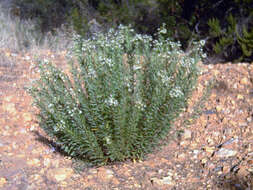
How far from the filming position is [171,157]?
3.76 meters

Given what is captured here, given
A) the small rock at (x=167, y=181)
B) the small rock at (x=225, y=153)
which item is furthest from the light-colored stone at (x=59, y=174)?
the small rock at (x=225, y=153)

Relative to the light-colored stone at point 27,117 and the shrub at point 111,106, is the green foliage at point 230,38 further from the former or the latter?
the light-colored stone at point 27,117

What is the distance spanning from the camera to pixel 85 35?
29.5 feet

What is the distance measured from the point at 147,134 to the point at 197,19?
499 cm

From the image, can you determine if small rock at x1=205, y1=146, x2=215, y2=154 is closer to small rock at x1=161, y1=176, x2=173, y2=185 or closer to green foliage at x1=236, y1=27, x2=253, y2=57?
small rock at x1=161, y1=176, x2=173, y2=185

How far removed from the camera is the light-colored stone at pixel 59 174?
3.41 metres

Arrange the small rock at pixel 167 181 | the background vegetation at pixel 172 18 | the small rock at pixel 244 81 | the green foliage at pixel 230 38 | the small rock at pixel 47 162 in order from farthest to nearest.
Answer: the background vegetation at pixel 172 18, the green foliage at pixel 230 38, the small rock at pixel 244 81, the small rock at pixel 47 162, the small rock at pixel 167 181

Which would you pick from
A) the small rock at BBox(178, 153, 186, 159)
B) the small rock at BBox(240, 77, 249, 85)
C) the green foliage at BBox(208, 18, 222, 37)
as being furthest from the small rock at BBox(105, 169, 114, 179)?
the green foliage at BBox(208, 18, 222, 37)

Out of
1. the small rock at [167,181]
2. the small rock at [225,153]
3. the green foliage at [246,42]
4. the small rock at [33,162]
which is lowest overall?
the small rock at [33,162]

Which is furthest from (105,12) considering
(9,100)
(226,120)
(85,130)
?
(85,130)

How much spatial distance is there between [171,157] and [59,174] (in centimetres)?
132

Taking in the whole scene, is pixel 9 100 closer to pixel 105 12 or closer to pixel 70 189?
pixel 70 189

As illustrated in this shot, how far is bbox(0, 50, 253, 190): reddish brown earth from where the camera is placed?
328 cm

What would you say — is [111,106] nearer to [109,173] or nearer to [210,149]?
[109,173]
